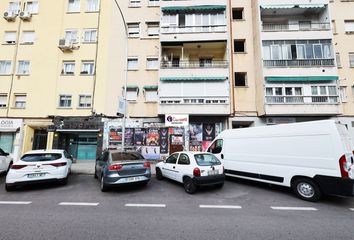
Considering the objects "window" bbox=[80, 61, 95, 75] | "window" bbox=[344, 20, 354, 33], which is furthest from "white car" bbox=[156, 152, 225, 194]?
"window" bbox=[344, 20, 354, 33]

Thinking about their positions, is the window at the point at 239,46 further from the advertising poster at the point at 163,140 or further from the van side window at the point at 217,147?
the van side window at the point at 217,147

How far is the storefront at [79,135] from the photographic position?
49.4 ft

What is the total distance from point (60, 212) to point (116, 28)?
16268 millimetres

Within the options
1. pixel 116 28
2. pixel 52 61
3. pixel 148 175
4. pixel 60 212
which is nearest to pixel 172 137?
pixel 148 175

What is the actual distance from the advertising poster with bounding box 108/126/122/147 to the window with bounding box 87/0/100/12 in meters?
11.5

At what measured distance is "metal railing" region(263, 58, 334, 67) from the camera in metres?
13.9

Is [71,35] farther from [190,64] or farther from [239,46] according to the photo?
[239,46]

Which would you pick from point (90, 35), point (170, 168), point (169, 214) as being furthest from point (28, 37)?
point (169, 214)

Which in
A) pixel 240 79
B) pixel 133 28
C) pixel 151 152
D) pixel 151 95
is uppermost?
pixel 133 28

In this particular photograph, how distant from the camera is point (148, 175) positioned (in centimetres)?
737

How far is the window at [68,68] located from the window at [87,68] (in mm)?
928

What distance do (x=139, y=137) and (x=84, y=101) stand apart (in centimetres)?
591

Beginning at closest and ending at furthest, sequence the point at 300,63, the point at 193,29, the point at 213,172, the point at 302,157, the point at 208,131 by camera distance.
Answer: the point at 302,157
the point at 213,172
the point at 300,63
the point at 208,131
the point at 193,29

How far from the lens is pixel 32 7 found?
17.3 m
